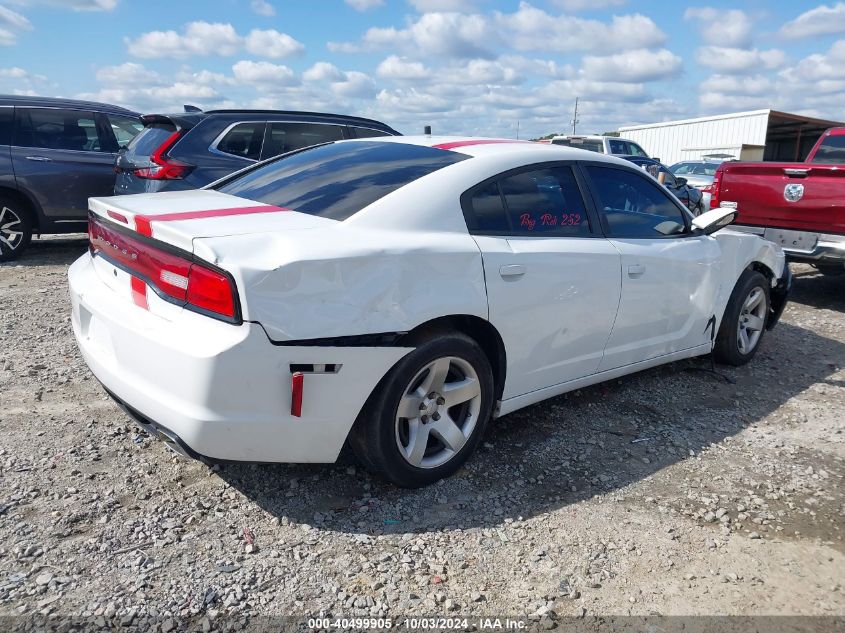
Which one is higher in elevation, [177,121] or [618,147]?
[618,147]

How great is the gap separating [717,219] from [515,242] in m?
1.87

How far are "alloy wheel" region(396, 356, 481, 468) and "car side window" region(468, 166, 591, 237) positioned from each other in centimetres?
68

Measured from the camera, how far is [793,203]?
6922 mm

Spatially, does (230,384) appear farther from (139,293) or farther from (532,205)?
(532,205)

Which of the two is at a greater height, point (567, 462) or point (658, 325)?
point (658, 325)

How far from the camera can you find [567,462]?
11.2ft

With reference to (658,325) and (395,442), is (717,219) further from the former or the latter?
(395,442)

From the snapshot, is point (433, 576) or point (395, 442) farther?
point (395, 442)

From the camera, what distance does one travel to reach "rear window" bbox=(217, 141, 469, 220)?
3031 millimetres

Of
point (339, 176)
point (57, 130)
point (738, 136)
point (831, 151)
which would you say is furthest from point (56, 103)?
point (738, 136)

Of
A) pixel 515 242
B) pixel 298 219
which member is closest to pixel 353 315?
pixel 298 219

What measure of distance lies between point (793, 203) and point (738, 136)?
27725 mm

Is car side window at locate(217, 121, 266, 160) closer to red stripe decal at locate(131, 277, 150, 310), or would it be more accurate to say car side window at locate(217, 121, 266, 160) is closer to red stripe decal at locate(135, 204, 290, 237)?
red stripe decal at locate(135, 204, 290, 237)

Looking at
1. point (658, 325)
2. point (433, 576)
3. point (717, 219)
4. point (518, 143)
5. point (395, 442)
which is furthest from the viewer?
point (717, 219)
